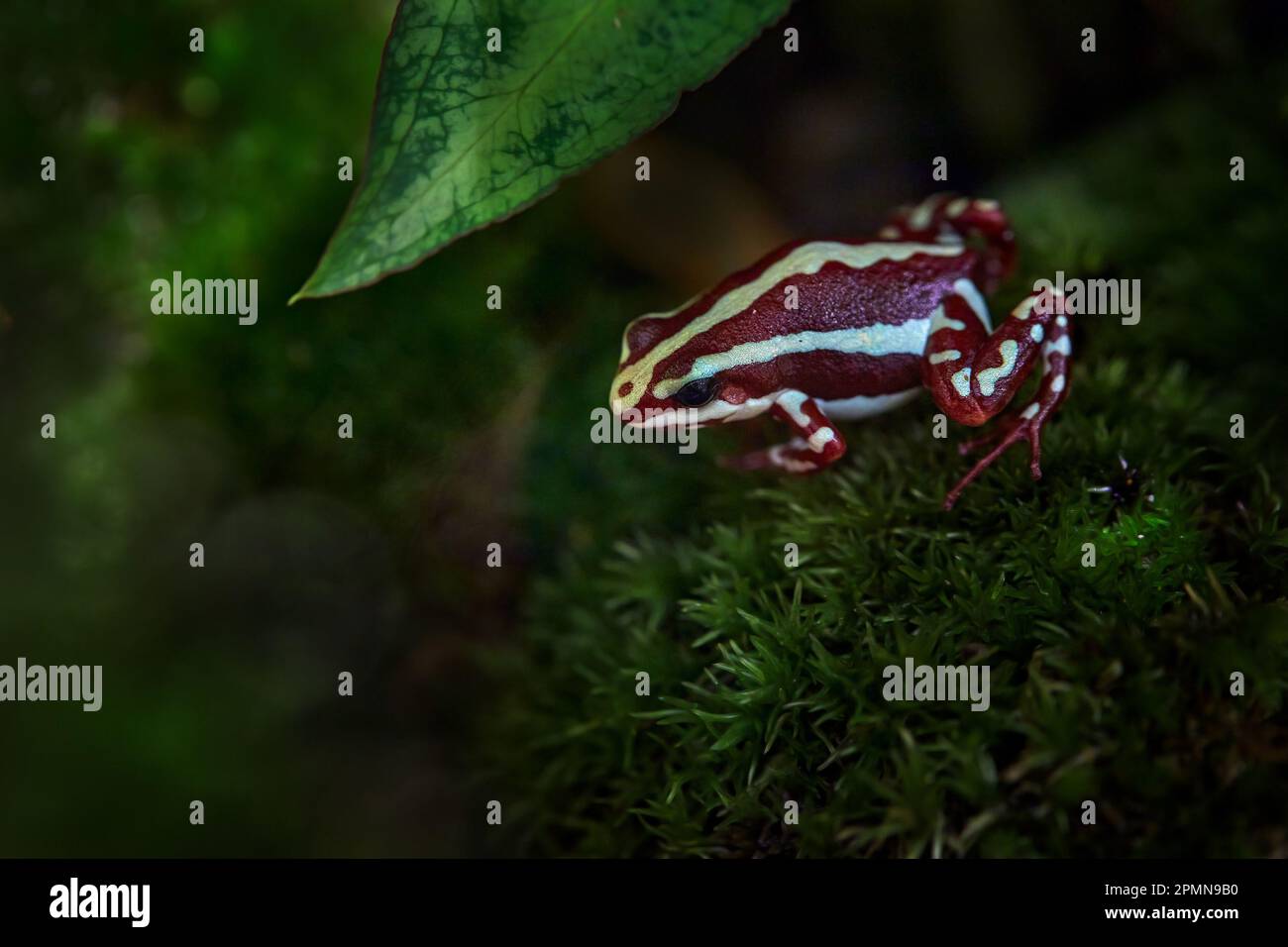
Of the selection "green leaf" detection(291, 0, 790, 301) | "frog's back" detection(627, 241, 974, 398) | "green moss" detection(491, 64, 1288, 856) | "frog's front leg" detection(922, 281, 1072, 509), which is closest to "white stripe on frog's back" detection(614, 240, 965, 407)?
"frog's back" detection(627, 241, 974, 398)

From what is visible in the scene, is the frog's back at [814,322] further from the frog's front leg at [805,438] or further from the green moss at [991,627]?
the green moss at [991,627]

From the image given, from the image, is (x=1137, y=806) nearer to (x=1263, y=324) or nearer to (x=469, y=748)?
(x=1263, y=324)

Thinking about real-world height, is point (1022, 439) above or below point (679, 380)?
below

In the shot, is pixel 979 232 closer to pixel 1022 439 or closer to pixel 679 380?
pixel 1022 439

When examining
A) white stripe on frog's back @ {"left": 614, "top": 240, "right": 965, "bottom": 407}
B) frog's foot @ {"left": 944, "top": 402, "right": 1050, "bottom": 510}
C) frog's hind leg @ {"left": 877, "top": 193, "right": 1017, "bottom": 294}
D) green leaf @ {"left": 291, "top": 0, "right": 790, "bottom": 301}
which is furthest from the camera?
frog's hind leg @ {"left": 877, "top": 193, "right": 1017, "bottom": 294}

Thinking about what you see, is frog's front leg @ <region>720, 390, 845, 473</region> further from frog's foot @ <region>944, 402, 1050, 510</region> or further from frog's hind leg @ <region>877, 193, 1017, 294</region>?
frog's hind leg @ <region>877, 193, 1017, 294</region>

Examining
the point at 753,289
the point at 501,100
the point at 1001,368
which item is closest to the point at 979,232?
the point at 1001,368

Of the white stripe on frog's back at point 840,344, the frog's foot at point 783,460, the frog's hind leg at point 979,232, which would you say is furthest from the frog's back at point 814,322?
the frog's hind leg at point 979,232

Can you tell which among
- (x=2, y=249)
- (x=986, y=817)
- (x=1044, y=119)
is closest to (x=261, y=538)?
(x=2, y=249)
